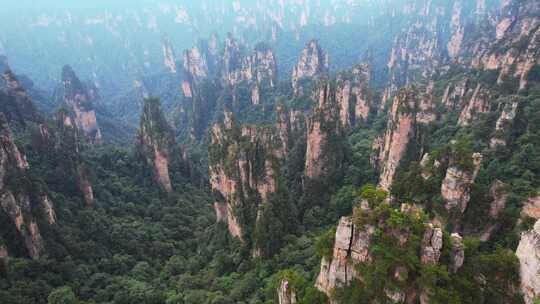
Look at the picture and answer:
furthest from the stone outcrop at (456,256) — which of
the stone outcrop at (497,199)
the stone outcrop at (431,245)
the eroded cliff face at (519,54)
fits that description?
the eroded cliff face at (519,54)

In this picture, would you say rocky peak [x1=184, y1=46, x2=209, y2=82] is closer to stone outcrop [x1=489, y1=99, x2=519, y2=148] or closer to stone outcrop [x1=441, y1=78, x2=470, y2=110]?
stone outcrop [x1=441, y1=78, x2=470, y2=110]

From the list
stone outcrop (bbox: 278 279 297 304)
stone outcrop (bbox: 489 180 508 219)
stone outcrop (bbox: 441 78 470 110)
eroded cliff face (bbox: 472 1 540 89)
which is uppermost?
eroded cliff face (bbox: 472 1 540 89)

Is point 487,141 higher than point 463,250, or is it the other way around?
point 463,250

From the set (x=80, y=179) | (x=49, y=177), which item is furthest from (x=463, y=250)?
(x=49, y=177)

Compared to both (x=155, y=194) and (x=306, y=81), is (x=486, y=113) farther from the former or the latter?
(x=306, y=81)

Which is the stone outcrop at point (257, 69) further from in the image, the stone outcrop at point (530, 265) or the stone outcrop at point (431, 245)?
the stone outcrop at point (530, 265)

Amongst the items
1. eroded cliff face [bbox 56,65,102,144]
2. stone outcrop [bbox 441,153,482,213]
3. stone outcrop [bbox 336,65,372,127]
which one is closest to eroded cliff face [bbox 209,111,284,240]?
stone outcrop [bbox 441,153,482,213]
